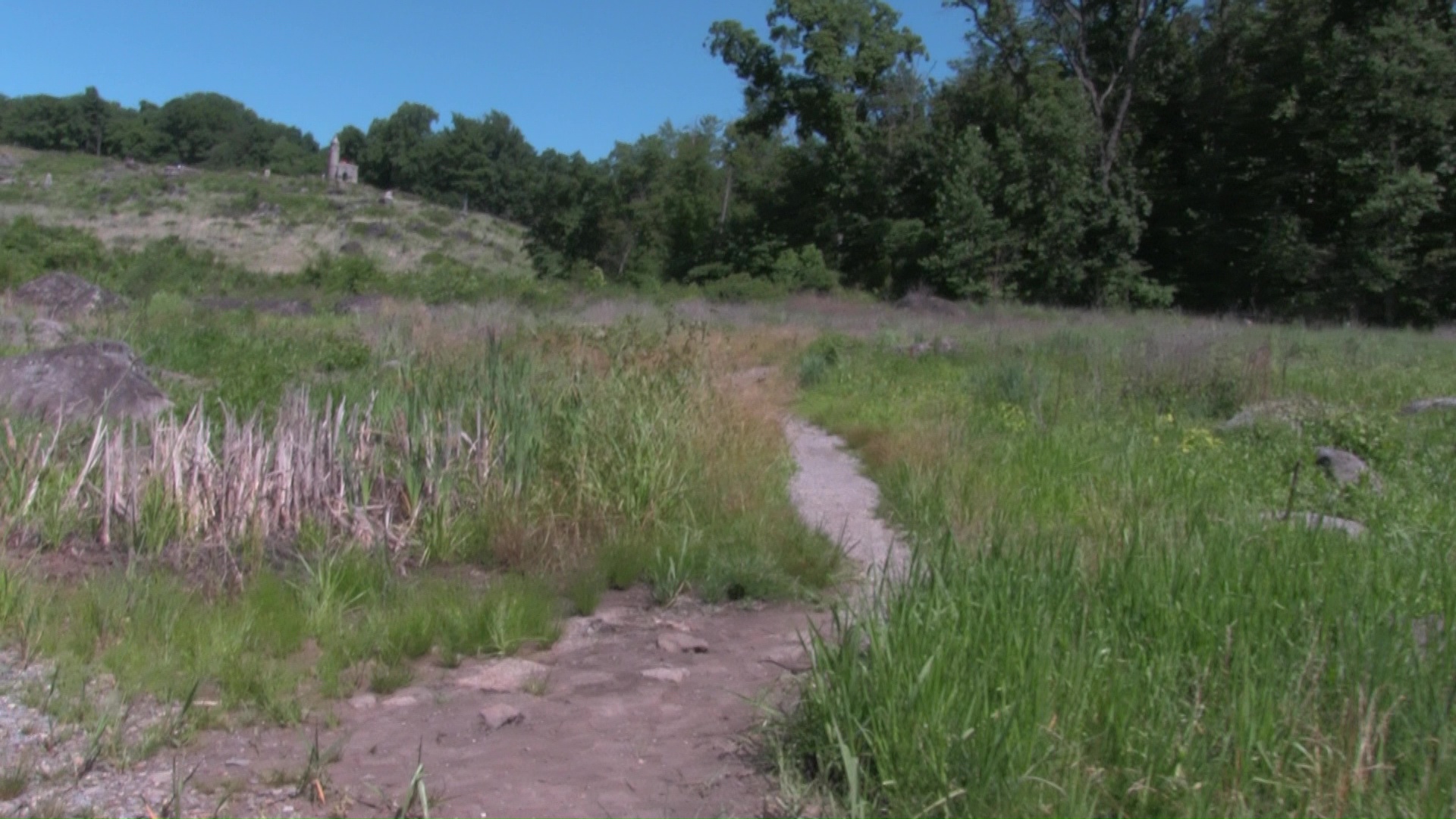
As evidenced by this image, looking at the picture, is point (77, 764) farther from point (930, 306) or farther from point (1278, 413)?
point (930, 306)

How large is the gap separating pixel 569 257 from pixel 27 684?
43.4m

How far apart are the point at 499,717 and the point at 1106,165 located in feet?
124

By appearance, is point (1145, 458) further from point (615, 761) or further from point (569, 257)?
point (569, 257)

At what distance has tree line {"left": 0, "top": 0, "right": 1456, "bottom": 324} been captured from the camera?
3266cm

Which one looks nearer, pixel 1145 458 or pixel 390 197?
pixel 1145 458

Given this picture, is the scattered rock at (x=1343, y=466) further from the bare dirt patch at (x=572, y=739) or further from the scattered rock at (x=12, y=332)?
the scattered rock at (x=12, y=332)

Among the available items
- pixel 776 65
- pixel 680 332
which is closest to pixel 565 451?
pixel 680 332

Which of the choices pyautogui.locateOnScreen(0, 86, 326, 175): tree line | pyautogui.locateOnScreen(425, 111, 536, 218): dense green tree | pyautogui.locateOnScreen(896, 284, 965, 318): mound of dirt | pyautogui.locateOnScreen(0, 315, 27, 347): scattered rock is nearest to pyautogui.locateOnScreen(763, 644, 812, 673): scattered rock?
pyautogui.locateOnScreen(0, 315, 27, 347): scattered rock

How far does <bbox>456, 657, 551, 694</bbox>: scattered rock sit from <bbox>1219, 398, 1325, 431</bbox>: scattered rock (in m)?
7.37

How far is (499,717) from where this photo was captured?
4766 millimetres

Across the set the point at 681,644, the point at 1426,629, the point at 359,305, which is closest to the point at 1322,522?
the point at 1426,629

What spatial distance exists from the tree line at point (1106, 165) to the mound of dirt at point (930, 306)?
12.2 feet

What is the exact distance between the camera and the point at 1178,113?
4125 cm

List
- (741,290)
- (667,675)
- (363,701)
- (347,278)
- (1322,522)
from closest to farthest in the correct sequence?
(363,701) < (667,675) < (1322,522) < (347,278) < (741,290)
